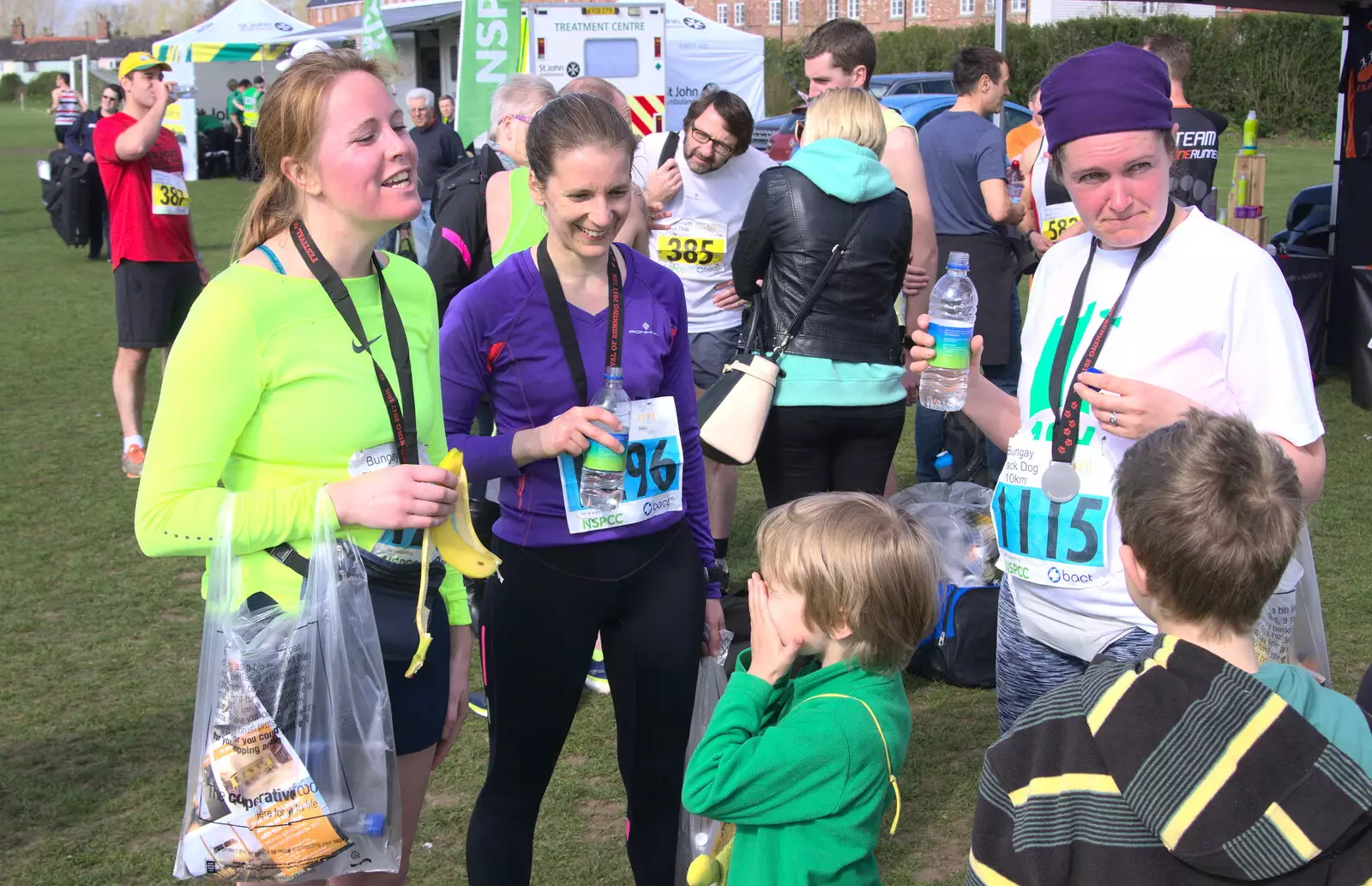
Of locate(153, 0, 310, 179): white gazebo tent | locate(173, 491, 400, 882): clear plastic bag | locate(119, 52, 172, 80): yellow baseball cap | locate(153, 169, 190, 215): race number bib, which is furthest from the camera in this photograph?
locate(153, 0, 310, 179): white gazebo tent

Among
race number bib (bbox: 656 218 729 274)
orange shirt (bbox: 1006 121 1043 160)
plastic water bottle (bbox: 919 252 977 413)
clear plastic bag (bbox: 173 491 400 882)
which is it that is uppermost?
orange shirt (bbox: 1006 121 1043 160)

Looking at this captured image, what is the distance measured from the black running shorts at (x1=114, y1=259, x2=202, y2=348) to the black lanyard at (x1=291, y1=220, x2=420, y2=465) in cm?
571

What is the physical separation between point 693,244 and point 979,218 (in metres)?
1.88

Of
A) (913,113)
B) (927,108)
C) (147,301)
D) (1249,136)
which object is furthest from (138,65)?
(927,108)

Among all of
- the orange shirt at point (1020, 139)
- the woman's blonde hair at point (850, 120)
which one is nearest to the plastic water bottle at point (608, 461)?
the woman's blonde hair at point (850, 120)

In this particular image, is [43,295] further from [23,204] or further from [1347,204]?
[1347,204]

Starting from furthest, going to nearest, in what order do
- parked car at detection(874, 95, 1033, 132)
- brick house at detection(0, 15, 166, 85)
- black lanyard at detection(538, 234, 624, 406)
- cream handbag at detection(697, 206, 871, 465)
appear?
brick house at detection(0, 15, 166, 85), parked car at detection(874, 95, 1033, 132), cream handbag at detection(697, 206, 871, 465), black lanyard at detection(538, 234, 624, 406)

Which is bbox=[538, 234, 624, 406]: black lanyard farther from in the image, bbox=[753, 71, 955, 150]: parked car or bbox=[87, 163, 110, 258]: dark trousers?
bbox=[753, 71, 955, 150]: parked car

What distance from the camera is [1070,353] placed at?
97.9 inches

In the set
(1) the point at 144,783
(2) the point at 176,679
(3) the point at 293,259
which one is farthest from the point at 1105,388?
(2) the point at 176,679

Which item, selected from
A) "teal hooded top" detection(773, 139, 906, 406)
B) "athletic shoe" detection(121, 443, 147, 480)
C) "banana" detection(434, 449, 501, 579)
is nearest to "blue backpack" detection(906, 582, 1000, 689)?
"teal hooded top" detection(773, 139, 906, 406)

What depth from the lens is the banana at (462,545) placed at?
2394mm

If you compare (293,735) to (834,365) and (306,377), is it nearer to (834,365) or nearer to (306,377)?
(306,377)

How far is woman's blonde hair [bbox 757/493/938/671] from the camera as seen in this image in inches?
86.4
